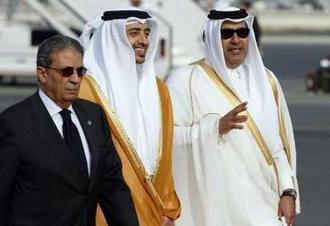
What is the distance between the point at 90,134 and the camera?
18.0 ft

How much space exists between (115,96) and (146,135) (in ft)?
0.73

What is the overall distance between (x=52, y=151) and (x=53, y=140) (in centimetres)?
5

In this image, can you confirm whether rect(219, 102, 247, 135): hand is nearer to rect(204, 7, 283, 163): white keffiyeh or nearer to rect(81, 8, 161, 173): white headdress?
rect(204, 7, 283, 163): white keffiyeh

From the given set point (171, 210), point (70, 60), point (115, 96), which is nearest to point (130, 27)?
point (115, 96)

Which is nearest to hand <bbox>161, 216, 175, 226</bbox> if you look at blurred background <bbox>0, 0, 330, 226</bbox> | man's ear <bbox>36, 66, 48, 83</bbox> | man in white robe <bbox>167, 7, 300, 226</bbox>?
man in white robe <bbox>167, 7, 300, 226</bbox>

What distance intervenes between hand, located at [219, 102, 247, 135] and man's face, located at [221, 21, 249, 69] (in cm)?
34

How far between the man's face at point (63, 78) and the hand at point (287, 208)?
1.74 m

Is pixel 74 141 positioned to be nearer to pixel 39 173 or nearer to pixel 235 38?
pixel 39 173

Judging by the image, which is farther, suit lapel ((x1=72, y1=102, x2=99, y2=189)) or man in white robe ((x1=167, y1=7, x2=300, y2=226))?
man in white robe ((x1=167, y1=7, x2=300, y2=226))

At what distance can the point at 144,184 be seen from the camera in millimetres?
6473

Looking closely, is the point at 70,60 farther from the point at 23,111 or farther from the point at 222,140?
the point at 222,140

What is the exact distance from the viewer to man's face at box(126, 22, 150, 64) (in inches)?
260

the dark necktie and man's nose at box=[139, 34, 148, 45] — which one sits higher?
man's nose at box=[139, 34, 148, 45]

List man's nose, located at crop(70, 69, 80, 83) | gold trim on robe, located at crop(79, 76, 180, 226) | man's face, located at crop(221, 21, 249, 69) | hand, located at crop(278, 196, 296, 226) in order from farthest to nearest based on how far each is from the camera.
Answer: man's face, located at crop(221, 21, 249, 69) → hand, located at crop(278, 196, 296, 226) → gold trim on robe, located at crop(79, 76, 180, 226) → man's nose, located at crop(70, 69, 80, 83)
